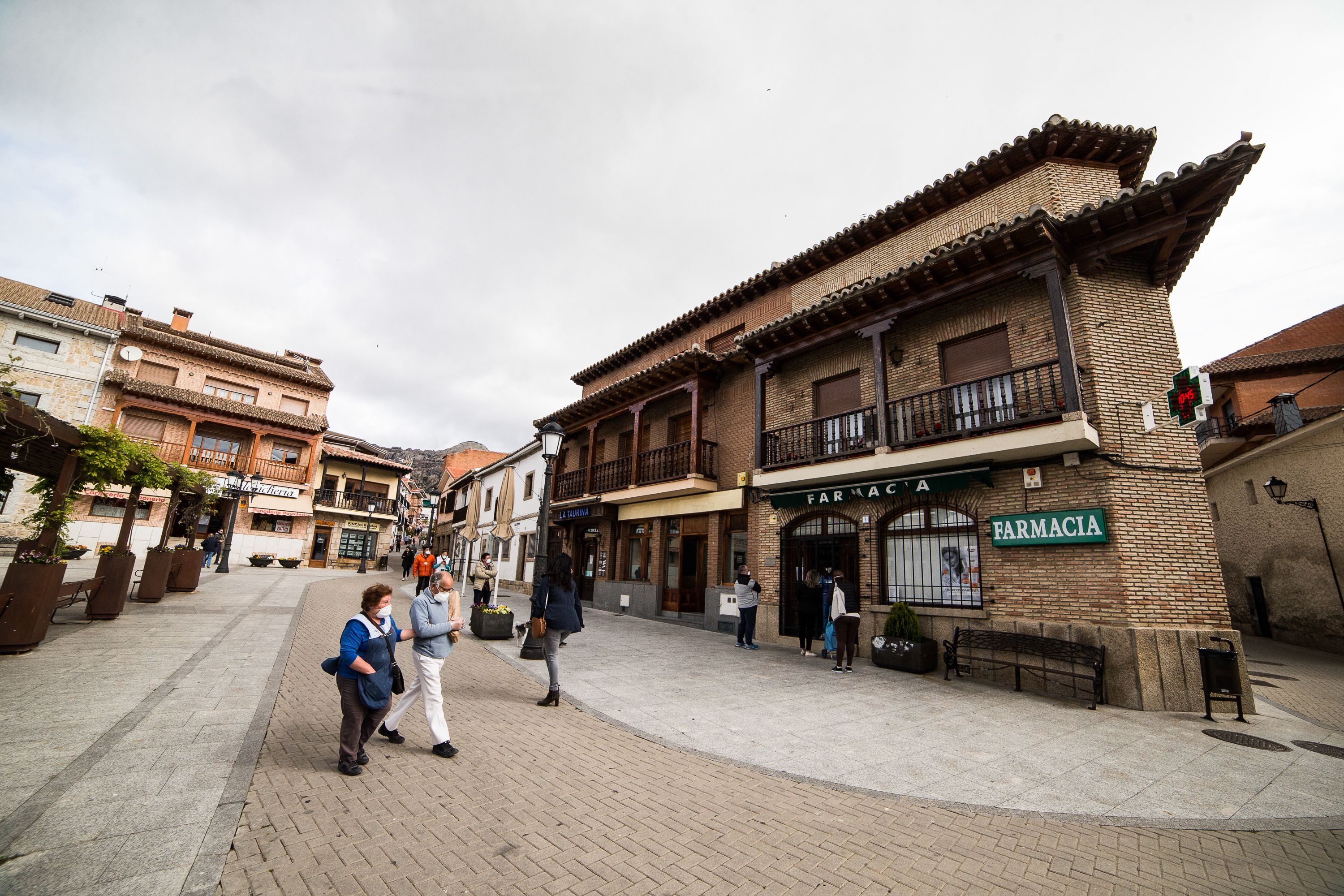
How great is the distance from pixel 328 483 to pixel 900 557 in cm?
3450

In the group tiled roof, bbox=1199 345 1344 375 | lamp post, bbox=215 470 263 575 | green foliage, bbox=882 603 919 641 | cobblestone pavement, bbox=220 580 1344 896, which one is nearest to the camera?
cobblestone pavement, bbox=220 580 1344 896

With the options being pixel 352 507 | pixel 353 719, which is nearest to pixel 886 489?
pixel 353 719

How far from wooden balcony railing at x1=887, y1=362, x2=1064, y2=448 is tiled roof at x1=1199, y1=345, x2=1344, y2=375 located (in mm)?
14731

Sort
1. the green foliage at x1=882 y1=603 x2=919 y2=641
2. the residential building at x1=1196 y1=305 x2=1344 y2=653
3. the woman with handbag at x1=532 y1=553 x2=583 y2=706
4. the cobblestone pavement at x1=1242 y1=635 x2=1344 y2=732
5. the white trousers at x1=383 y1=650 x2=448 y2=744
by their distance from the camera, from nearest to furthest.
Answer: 1. the white trousers at x1=383 y1=650 x2=448 y2=744
2. the woman with handbag at x1=532 y1=553 x2=583 y2=706
3. the cobblestone pavement at x1=1242 y1=635 x2=1344 y2=732
4. the green foliage at x1=882 y1=603 x2=919 y2=641
5. the residential building at x1=1196 y1=305 x2=1344 y2=653

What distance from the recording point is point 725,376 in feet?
47.2

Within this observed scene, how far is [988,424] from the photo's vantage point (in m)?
8.24

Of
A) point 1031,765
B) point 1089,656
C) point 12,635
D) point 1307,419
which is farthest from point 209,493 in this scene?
point 1307,419

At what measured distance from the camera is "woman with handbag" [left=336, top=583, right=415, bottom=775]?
370 cm

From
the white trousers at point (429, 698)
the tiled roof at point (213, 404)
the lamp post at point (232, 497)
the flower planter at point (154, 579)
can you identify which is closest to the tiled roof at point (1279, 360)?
the white trousers at point (429, 698)

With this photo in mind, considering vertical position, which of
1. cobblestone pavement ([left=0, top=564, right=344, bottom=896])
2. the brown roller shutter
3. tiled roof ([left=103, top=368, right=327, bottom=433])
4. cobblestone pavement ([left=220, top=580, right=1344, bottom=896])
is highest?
tiled roof ([left=103, top=368, right=327, bottom=433])

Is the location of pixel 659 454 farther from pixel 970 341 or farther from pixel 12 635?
pixel 12 635

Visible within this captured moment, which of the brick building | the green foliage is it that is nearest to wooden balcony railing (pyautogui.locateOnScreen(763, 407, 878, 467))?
the brick building

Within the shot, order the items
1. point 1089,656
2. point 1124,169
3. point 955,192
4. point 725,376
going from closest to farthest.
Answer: point 1089,656, point 1124,169, point 955,192, point 725,376

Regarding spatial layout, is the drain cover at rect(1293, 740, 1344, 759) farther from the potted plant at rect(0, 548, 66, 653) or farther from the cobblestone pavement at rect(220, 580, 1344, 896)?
the potted plant at rect(0, 548, 66, 653)
